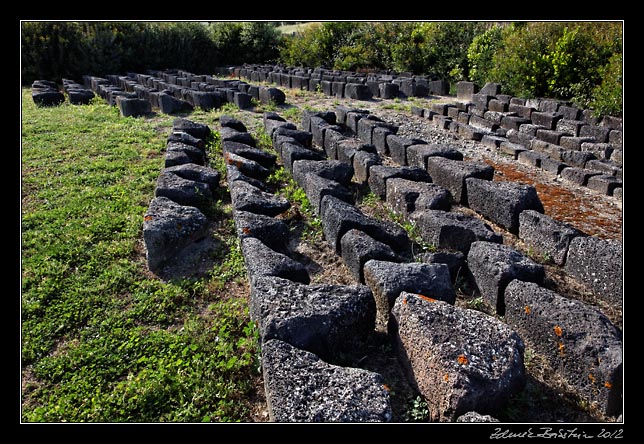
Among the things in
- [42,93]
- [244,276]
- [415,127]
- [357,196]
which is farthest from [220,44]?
[244,276]

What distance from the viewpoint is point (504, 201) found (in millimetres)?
5711

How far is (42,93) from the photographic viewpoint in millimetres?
14766

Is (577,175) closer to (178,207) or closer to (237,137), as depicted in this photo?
(237,137)

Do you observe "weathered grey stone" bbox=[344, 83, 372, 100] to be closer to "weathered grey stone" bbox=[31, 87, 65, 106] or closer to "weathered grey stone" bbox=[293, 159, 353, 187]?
"weathered grey stone" bbox=[293, 159, 353, 187]

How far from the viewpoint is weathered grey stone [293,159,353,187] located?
22.8 ft

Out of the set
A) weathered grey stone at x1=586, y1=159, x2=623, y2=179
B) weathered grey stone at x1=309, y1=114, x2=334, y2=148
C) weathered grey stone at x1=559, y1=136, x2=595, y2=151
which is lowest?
weathered grey stone at x1=586, y1=159, x2=623, y2=179

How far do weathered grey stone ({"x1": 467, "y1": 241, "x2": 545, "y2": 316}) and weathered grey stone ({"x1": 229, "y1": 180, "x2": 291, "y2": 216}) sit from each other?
2.42 meters

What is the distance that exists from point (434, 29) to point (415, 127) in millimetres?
10768

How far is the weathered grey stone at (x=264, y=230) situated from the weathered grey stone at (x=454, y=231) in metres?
1.55

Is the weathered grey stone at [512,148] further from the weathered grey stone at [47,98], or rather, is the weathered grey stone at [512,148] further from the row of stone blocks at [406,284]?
the weathered grey stone at [47,98]

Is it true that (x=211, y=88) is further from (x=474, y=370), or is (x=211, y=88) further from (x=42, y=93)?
(x=474, y=370)

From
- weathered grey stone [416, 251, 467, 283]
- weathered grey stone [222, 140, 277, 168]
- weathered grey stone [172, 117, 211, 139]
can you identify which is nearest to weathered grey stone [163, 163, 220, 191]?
weathered grey stone [222, 140, 277, 168]

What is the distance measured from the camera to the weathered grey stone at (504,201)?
5.61 meters

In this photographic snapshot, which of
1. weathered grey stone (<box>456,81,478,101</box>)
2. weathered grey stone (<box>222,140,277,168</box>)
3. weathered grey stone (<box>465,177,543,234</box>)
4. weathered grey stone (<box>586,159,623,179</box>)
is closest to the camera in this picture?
weathered grey stone (<box>465,177,543,234</box>)
